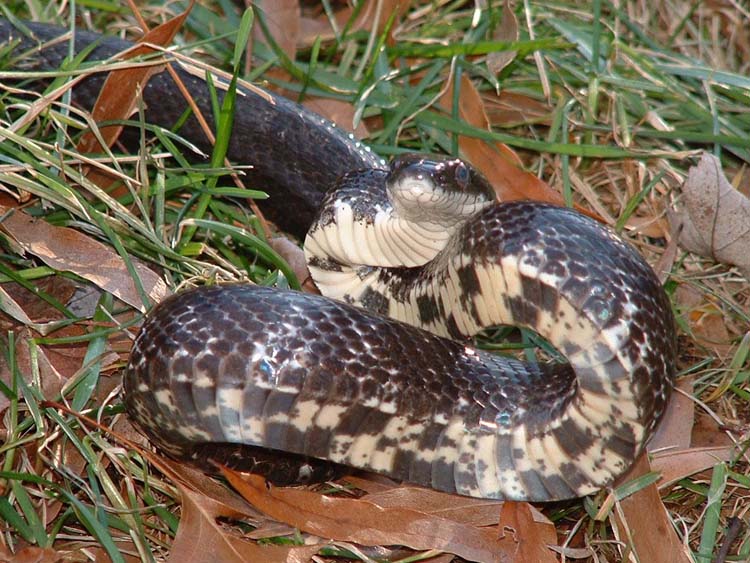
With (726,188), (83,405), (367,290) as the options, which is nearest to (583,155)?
(726,188)

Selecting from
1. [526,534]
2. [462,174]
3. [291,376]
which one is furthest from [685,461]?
[291,376]

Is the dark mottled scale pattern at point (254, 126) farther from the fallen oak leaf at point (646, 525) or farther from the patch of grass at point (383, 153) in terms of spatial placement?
the fallen oak leaf at point (646, 525)

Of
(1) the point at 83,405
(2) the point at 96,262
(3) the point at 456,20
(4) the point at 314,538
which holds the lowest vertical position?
(4) the point at 314,538

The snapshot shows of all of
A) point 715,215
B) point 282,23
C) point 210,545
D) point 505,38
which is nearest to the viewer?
point 210,545

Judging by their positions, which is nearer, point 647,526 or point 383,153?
point 647,526

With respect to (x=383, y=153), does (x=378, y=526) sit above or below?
below

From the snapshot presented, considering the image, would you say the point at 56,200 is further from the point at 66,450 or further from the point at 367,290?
the point at 367,290

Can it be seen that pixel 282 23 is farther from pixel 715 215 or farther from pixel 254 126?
pixel 715 215
